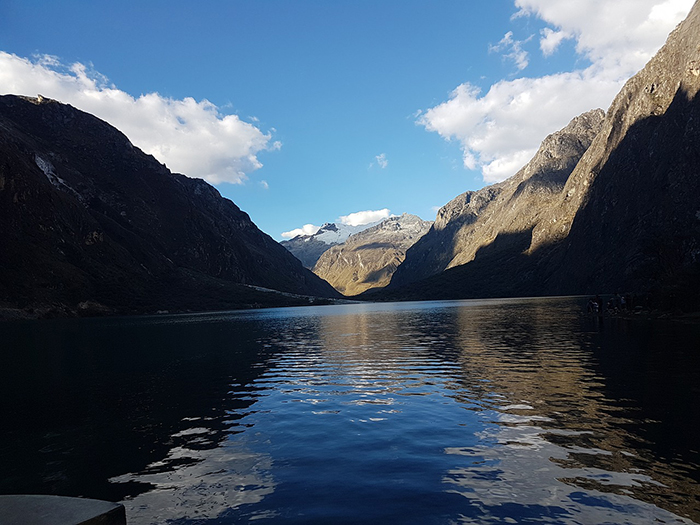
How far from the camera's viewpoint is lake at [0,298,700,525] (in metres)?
11.9

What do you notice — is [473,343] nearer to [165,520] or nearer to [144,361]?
[144,361]

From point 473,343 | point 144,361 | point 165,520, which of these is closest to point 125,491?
point 165,520

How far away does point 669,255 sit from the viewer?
87188 mm

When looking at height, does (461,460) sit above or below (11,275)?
below

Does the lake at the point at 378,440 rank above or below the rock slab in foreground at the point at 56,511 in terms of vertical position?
below

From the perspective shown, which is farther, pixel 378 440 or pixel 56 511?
pixel 378 440

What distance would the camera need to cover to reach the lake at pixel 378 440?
39.0 feet

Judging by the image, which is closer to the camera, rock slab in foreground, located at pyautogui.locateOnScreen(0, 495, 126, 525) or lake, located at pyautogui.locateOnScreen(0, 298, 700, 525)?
rock slab in foreground, located at pyautogui.locateOnScreen(0, 495, 126, 525)

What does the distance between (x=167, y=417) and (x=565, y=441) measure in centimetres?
1872

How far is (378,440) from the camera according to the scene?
1775cm

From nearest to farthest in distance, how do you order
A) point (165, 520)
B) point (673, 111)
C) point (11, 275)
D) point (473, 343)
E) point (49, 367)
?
point (165, 520), point (49, 367), point (473, 343), point (11, 275), point (673, 111)

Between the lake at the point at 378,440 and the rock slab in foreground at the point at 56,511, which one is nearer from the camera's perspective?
the rock slab in foreground at the point at 56,511

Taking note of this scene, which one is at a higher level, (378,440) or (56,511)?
(56,511)

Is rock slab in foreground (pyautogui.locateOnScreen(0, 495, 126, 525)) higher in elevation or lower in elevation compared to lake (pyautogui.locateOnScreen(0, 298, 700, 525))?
higher
